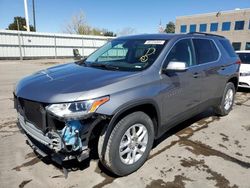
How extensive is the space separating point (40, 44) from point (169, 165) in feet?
82.1

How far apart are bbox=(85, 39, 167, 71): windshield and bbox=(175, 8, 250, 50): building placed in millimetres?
45024

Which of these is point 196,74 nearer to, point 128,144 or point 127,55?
point 127,55

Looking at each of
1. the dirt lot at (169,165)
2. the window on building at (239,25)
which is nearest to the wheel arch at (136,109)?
the dirt lot at (169,165)

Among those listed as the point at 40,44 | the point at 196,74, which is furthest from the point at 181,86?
the point at 40,44

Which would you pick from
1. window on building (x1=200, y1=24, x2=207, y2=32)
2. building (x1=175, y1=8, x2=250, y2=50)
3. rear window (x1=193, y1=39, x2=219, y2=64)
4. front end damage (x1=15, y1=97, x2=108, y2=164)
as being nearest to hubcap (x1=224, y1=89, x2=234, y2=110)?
rear window (x1=193, y1=39, x2=219, y2=64)

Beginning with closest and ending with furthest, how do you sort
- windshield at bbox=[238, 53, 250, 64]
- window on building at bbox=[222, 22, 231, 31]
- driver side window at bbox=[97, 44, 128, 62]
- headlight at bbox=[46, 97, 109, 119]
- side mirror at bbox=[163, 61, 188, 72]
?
headlight at bbox=[46, 97, 109, 119], side mirror at bbox=[163, 61, 188, 72], driver side window at bbox=[97, 44, 128, 62], windshield at bbox=[238, 53, 250, 64], window on building at bbox=[222, 22, 231, 31]

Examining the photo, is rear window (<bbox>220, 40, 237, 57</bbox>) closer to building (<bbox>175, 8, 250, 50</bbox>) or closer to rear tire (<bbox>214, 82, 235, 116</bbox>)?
rear tire (<bbox>214, 82, 235, 116</bbox>)

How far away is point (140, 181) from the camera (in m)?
2.83

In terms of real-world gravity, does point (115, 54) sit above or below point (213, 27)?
below

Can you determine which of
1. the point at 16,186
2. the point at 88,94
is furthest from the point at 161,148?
the point at 16,186

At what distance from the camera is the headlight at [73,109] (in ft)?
7.60

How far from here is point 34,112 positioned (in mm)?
2590

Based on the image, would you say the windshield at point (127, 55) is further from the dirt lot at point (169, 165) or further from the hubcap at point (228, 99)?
the hubcap at point (228, 99)

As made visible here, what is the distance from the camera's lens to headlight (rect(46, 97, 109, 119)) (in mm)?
2315
